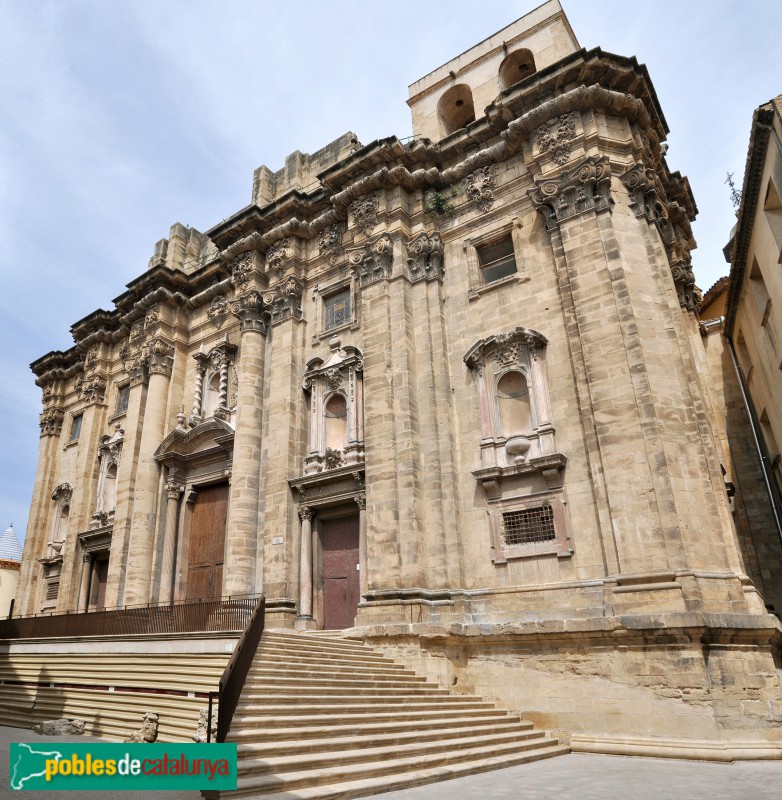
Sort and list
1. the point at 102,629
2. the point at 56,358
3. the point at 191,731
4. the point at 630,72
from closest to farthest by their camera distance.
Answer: the point at 191,731, the point at 102,629, the point at 630,72, the point at 56,358

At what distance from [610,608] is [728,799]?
5.13 metres

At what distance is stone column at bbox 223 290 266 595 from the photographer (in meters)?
17.8

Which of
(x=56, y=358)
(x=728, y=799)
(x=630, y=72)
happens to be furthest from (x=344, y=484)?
(x=56, y=358)

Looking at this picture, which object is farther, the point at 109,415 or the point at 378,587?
the point at 109,415

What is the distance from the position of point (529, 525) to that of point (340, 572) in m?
5.65

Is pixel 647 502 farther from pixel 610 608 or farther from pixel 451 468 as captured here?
pixel 451 468

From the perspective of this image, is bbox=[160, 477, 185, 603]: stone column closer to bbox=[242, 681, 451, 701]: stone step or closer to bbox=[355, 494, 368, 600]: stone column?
bbox=[355, 494, 368, 600]: stone column

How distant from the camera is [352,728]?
371 inches

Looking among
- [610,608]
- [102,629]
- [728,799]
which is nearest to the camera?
[728,799]

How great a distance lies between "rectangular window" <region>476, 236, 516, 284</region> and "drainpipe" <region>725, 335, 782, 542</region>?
30.4ft

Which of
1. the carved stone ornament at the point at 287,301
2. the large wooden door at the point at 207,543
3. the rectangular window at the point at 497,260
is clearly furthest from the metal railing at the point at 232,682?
the carved stone ornament at the point at 287,301

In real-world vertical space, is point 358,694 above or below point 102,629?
below

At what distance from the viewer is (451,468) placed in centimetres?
1595

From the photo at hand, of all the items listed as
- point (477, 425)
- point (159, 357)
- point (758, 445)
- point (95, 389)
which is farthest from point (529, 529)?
point (95, 389)
